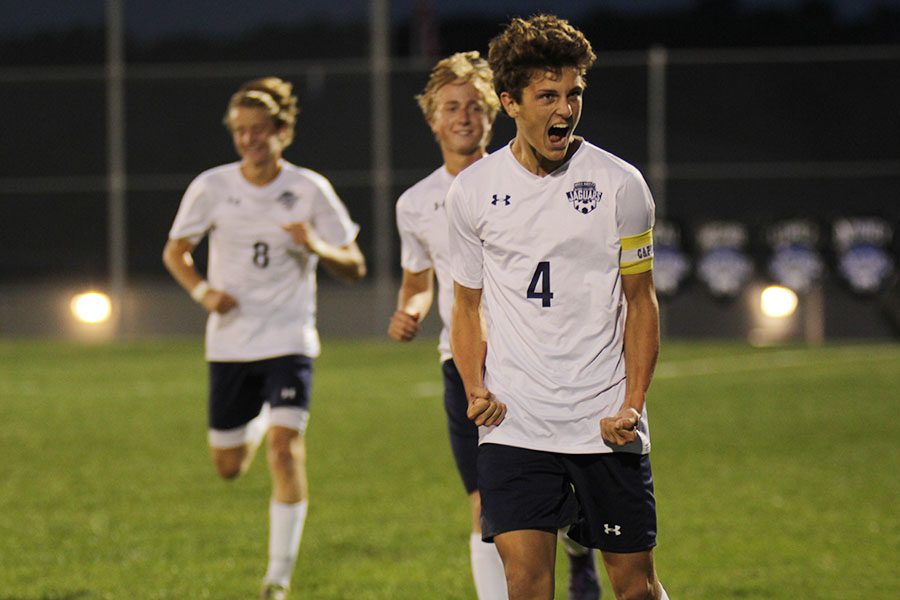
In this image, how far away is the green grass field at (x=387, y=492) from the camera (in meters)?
6.93

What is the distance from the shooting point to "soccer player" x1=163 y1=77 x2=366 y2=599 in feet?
23.6

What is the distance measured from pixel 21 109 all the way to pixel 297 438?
2056 centimetres

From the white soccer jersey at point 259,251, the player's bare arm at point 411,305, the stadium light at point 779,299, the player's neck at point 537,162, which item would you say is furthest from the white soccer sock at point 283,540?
the stadium light at point 779,299

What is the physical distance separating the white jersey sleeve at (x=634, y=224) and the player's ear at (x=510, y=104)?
14.1 inches

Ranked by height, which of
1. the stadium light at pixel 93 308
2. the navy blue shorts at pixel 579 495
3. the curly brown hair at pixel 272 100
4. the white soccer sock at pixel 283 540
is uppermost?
the curly brown hair at pixel 272 100

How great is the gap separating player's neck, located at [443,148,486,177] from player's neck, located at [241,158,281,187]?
1.64 metres

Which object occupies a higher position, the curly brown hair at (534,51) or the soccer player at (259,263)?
the curly brown hair at (534,51)

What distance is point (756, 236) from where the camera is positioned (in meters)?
21.6

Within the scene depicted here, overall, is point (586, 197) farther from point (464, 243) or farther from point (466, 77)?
point (466, 77)

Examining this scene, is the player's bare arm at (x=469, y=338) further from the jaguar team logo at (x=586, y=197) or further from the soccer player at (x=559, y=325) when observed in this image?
the jaguar team logo at (x=586, y=197)

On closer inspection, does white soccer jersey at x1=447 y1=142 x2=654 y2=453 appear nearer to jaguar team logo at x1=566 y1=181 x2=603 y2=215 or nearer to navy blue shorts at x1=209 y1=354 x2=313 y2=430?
jaguar team logo at x1=566 y1=181 x2=603 y2=215

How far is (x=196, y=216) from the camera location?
24.4ft

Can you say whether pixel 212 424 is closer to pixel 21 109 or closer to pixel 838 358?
pixel 838 358

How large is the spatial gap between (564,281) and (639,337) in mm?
254
